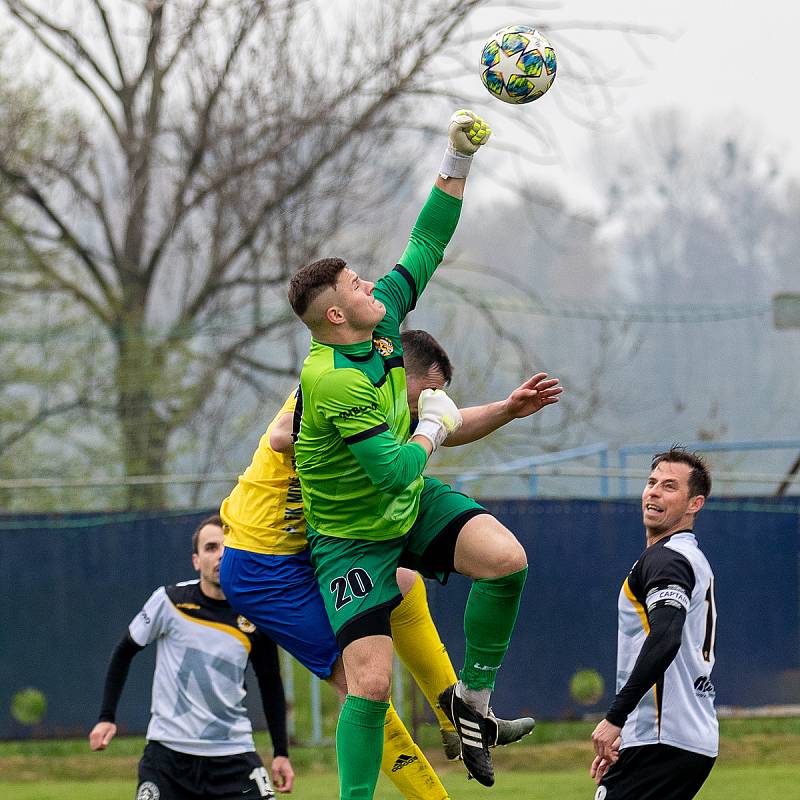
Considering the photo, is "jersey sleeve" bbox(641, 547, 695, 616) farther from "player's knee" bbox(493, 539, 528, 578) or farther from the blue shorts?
the blue shorts

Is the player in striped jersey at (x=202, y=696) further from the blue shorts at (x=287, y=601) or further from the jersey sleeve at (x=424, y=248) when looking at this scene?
the jersey sleeve at (x=424, y=248)

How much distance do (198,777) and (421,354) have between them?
2.45m

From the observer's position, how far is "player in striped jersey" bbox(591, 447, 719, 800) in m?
4.79

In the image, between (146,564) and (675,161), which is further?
(675,161)

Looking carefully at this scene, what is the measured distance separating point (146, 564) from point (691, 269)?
2583 cm

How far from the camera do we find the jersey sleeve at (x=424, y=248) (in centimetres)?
504

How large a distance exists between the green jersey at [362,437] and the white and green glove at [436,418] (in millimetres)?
88

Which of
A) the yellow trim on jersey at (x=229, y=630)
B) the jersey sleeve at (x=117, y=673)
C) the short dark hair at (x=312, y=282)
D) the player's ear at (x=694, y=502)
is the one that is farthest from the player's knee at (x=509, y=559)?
the jersey sleeve at (x=117, y=673)

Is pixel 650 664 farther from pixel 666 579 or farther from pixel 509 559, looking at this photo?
pixel 509 559

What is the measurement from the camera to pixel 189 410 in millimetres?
12695

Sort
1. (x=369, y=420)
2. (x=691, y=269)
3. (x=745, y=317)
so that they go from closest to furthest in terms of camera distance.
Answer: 1. (x=369, y=420)
2. (x=745, y=317)
3. (x=691, y=269)

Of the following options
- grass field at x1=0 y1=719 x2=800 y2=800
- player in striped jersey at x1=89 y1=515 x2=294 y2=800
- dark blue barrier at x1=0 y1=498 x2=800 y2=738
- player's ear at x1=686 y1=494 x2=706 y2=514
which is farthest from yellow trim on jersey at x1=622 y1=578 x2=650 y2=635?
dark blue barrier at x1=0 y1=498 x2=800 y2=738

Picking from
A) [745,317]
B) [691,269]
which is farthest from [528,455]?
[691,269]

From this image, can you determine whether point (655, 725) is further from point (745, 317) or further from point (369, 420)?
point (745, 317)
